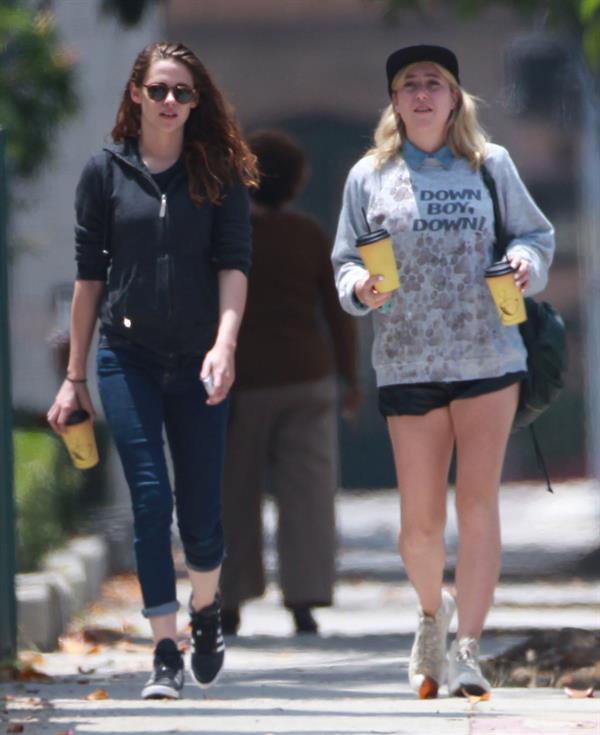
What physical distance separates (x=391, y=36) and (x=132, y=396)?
1058cm

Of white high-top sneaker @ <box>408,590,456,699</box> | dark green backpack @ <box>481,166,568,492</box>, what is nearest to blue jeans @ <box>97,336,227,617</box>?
white high-top sneaker @ <box>408,590,456,699</box>

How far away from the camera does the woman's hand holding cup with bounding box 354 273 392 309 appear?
591 cm

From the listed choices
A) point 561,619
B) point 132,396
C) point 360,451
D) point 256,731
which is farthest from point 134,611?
point 360,451

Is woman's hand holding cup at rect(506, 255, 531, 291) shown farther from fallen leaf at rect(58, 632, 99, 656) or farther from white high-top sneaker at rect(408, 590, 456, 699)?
fallen leaf at rect(58, 632, 99, 656)

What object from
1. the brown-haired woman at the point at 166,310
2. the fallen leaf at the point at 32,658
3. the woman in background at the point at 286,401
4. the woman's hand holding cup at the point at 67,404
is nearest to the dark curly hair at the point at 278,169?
the woman in background at the point at 286,401

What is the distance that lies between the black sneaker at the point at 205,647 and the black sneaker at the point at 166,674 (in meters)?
0.09

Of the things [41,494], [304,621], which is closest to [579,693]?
[304,621]

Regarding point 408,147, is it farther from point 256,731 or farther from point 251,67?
point 251,67

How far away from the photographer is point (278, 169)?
8781 millimetres

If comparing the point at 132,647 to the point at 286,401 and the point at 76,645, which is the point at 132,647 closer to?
the point at 76,645

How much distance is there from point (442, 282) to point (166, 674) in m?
1.27

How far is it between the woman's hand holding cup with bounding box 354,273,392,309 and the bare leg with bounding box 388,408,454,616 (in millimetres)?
365

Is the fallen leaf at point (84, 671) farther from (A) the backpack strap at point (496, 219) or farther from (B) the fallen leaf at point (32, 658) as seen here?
(A) the backpack strap at point (496, 219)

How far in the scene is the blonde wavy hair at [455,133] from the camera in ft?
20.5
